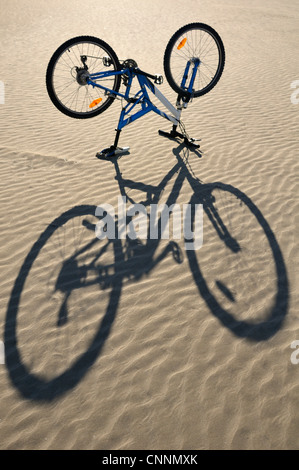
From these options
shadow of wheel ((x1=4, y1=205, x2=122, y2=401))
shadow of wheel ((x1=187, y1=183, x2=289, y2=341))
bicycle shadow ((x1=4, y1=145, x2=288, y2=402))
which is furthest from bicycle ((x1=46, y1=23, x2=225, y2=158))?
shadow of wheel ((x1=4, y1=205, x2=122, y2=401))

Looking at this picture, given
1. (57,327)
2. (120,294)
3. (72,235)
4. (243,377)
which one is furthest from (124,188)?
(243,377)

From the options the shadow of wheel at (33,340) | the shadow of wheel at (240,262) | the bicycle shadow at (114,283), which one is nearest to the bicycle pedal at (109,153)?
the bicycle shadow at (114,283)

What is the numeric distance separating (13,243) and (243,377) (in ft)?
9.34

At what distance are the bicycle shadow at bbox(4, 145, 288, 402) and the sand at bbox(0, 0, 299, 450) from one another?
14mm

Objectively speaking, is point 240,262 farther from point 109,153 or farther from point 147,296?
point 109,153

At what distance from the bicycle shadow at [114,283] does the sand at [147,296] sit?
14 millimetres

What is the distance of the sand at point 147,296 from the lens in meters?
2.93

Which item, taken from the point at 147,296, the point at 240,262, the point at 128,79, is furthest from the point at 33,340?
Answer: the point at 128,79

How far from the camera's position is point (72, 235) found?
15.4 feet

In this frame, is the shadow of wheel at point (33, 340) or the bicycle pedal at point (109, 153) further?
the bicycle pedal at point (109, 153)

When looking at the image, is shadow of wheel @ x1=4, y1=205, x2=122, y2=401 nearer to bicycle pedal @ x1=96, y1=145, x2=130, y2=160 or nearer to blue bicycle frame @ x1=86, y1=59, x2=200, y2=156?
bicycle pedal @ x1=96, y1=145, x2=130, y2=160

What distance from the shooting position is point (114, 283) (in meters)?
4.05

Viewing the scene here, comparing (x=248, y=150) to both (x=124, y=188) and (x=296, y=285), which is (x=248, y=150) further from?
(x=296, y=285)

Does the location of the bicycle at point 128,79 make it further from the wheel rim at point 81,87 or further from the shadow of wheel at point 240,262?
the shadow of wheel at point 240,262
